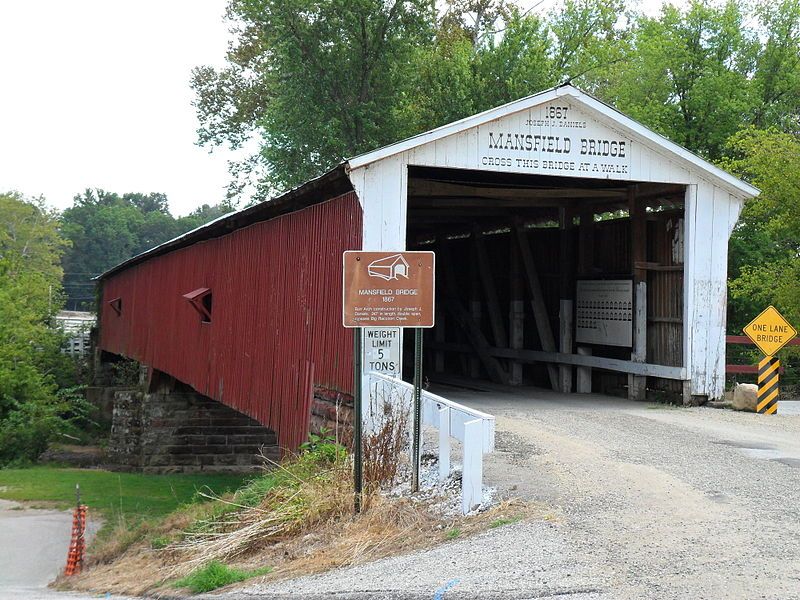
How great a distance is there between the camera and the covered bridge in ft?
35.4

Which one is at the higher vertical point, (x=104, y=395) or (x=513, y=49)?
(x=513, y=49)

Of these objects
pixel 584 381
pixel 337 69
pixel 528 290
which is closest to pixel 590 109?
pixel 584 381

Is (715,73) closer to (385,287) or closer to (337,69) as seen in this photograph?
(337,69)

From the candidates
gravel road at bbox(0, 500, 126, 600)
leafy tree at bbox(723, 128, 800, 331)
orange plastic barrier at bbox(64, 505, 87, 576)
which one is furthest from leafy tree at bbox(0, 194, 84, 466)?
leafy tree at bbox(723, 128, 800, 331)

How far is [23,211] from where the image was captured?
60812 mm

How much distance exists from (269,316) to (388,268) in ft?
22.2

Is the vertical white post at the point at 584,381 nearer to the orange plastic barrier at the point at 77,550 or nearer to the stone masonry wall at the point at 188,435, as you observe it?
the orange plastic barrier at the point at 77,550

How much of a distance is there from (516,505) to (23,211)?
60.3m

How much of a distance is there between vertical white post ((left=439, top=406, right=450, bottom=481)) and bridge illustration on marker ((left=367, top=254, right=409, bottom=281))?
3.42ft

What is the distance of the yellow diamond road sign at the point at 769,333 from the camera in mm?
11922

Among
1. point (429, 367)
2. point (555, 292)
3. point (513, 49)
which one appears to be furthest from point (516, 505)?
point (513, 49)

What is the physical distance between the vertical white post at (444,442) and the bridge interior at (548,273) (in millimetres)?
5359

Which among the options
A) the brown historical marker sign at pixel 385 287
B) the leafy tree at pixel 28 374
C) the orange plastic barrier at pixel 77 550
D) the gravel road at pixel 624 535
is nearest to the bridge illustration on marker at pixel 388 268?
the brown historical marker sign at pixel 385 287

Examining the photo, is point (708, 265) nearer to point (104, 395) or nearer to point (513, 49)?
point (513, 49)
